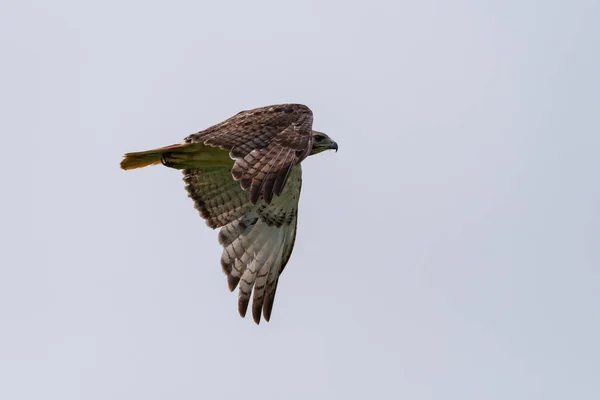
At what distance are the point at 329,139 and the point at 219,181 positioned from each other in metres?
1.46

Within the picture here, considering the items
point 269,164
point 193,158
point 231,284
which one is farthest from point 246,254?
point 269,164

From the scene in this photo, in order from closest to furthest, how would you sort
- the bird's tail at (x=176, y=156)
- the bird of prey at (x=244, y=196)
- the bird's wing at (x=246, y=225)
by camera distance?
1. the bird of prey at (x=244, y=196)
2. the bird's tail at (x=176, y=156)
3. the bird's wing at (x=246, y=225)

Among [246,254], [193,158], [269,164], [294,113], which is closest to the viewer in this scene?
[269,164]

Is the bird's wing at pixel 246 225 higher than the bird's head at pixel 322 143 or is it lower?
lower

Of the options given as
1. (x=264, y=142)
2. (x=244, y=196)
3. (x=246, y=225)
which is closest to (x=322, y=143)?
(x=244, y=196)

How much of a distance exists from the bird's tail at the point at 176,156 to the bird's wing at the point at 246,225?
917mm

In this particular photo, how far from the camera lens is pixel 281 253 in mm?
15680

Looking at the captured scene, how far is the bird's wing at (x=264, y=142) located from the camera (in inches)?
499

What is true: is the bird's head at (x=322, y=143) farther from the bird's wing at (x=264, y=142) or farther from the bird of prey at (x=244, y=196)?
the bird's wing at (x=264, y=142)

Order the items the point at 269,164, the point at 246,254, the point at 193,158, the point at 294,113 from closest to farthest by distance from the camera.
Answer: the point at 269,164 → the point at 294,113 → the point at 193,158 → the point at 246,254

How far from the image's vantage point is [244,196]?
15.9 metres

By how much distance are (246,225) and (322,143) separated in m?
1.46

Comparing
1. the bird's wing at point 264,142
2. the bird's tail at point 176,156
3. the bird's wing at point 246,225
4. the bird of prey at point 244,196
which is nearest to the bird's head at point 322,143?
the bird of prey at point 244,196

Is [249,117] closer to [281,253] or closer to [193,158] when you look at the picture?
[193,158]
